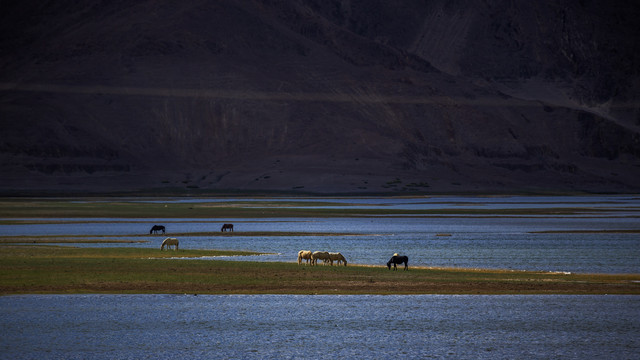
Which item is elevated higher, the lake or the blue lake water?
the blue lake water

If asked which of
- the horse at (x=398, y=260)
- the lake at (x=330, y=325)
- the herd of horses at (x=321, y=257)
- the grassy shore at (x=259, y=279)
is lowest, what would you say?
the lake at (x=330, y=325)

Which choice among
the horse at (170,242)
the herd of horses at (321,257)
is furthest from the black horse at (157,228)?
the herd of horses at (321,257)

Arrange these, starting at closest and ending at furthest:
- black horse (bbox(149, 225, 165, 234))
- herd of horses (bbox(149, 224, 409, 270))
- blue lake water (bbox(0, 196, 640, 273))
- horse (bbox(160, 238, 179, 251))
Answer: herd of horses (bbox(149, 224, 409, 270)) < blue lake water (bbox(0, 196, 640, 273)) < horse (bbox(160, 238, 179, 251)) < black horse (bbox(149, 225, 165, 234))

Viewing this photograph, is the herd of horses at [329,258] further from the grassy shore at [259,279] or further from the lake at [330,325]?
the lake at [330,325]

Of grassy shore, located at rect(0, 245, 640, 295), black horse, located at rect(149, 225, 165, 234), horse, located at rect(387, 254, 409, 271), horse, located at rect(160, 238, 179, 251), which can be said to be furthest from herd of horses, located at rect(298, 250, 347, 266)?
black horse, located at rect(149, 225, 165, 234)

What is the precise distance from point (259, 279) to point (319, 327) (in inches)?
380

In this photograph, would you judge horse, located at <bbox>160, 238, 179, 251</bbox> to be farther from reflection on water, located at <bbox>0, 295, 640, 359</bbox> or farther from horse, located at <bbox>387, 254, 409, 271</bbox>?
reflection on water, located at <bbox>0, 295, 640, 359</bbox>

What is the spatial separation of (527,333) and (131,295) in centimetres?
1315

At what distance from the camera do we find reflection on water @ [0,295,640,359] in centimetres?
2500

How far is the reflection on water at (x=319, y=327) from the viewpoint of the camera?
25.0m

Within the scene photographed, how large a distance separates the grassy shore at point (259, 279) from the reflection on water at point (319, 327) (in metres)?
1.47

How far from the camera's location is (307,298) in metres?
33.5

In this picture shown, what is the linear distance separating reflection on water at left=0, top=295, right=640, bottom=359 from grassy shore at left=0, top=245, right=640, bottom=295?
1.47 meters

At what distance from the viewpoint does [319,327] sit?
2822 cm
